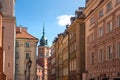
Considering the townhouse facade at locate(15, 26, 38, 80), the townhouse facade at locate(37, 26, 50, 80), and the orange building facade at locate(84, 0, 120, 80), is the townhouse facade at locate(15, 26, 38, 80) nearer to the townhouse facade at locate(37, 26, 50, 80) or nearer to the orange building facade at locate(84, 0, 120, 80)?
the orange building facade at locate(84, 0, 120, 80)

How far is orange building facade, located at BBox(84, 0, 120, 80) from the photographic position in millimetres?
33250

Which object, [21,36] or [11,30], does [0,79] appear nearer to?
[11,30]

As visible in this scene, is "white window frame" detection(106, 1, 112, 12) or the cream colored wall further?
the cream colored wall

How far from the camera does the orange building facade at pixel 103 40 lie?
3325cm

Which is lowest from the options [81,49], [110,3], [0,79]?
[0,79]

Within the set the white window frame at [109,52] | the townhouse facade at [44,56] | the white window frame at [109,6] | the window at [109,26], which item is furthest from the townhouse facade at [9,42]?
the townhouse facade at [44,56]

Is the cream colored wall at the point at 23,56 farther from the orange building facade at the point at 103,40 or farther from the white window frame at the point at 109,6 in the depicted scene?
the white window frame at the point at 109,6

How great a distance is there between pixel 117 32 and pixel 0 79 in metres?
15.8

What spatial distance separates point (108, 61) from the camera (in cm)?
3547

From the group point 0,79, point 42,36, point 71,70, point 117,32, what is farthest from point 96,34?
point 42,36

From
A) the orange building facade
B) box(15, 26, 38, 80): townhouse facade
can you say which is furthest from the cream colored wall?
the orange building facade

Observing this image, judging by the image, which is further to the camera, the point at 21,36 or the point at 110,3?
the point at 21,36

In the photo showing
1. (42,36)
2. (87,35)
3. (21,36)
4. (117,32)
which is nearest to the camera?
(117,32)

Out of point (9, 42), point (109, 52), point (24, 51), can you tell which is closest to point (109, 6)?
point (109, 52)
